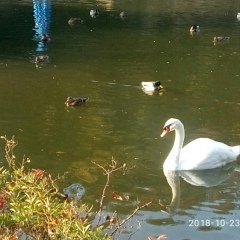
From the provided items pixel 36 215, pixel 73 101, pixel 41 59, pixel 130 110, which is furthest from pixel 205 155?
pixel 41 59

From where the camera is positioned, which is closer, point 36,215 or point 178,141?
point 36,215

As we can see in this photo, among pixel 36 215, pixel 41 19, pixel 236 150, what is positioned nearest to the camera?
pixel 36 215

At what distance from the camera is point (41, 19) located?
98.3 ft

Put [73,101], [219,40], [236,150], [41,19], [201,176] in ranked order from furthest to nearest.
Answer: [41,19], [219,40], [73,101], [236,150], [201,176]

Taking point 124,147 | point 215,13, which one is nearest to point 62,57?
point 124,147

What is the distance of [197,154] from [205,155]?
0.14m

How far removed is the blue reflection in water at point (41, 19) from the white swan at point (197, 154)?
37.5 ft

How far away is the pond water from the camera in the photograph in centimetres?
857

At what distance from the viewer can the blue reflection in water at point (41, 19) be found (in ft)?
72.9

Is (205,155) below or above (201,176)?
above

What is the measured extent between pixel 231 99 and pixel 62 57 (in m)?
6.75

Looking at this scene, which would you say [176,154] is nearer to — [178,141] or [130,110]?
[178,141]

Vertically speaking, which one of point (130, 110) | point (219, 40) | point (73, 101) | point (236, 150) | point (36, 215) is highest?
point (36, 215)

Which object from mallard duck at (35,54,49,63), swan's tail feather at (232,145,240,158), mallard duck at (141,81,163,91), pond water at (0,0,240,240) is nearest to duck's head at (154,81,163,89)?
mallard duck at (141,81,163,91)
